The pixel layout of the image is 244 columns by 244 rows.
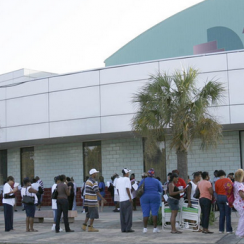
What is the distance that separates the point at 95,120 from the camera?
2362cm

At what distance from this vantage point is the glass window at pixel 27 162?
3002 cm

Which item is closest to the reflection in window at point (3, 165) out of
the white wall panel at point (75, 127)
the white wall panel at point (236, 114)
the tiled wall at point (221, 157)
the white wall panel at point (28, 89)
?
the white wall panel at point (28, 89)

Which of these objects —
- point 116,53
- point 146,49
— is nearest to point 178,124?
point 146,49

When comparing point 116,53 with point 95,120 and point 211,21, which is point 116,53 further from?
point 95,120

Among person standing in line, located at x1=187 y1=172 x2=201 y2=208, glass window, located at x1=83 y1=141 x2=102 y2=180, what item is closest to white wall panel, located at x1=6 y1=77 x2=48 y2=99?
glass window, located at x1=83 y1=141 x2=102 y2=180

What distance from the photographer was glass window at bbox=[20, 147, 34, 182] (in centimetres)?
3002

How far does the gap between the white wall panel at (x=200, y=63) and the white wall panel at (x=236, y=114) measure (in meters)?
1.83

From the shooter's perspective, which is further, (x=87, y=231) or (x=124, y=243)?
(x=87, y=231)

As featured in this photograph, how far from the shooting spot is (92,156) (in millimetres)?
27453

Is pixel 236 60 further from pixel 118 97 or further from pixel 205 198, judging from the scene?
pixel 205 198

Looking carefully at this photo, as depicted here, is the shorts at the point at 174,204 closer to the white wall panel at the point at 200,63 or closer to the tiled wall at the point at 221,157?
the white wall panel at the point at 200,63

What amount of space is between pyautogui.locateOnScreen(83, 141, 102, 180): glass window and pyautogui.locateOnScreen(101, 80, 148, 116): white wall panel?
173 inches

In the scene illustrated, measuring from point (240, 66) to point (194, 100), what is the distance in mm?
4217

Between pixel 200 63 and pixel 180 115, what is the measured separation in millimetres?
6088
